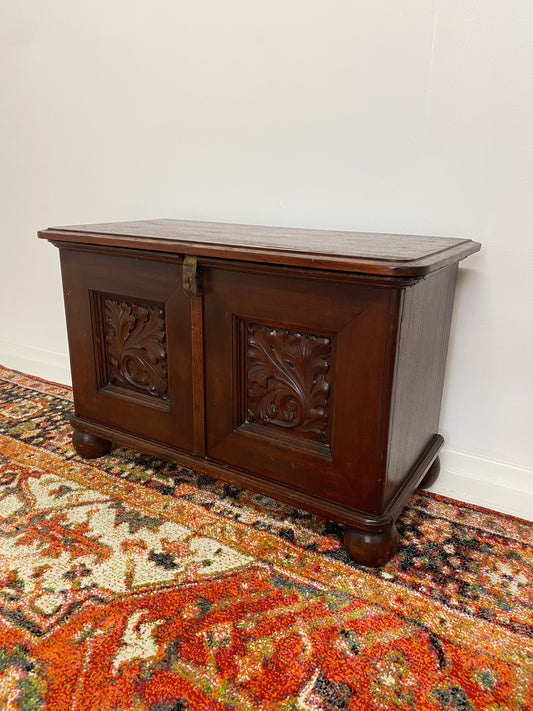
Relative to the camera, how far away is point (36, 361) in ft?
7.60

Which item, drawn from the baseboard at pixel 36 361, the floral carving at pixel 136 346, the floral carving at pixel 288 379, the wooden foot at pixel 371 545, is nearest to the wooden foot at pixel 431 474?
the wooden foot at pixel 371 545

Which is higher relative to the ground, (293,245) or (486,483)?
(293,245)

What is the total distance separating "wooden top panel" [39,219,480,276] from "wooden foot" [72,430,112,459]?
55cm

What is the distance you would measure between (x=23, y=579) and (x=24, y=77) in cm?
181

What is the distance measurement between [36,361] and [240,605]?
5.51ft

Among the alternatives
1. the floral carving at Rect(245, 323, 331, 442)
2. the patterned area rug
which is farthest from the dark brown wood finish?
the patterned area rug

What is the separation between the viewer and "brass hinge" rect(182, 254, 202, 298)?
1130 millimetres

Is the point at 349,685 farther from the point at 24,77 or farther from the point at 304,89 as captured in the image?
the point at 24,77

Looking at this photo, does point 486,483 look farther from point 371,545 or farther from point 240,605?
point 240,605

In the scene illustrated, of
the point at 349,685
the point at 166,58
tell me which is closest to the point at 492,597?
the point at 349,685

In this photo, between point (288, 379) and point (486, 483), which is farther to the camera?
point (486, 483)

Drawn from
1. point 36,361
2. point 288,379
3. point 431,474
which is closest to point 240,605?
point 288,379

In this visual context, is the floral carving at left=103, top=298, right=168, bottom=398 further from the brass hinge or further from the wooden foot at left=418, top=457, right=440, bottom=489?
the wooden foot at left=418, top=457, right=440, bottom=489

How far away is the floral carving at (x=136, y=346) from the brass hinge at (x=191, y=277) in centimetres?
15
